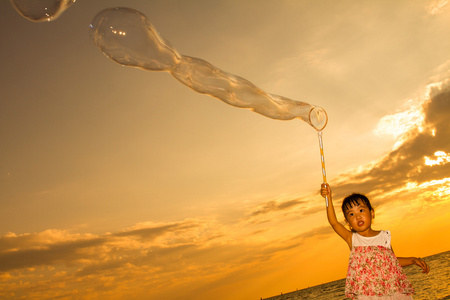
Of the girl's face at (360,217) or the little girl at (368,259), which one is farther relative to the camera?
the girl's face at (360,217)

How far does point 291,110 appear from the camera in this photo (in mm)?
5793

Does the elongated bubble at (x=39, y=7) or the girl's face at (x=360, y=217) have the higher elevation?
the elongated bubble at (x=39, y=7)

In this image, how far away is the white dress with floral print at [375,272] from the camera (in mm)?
4227

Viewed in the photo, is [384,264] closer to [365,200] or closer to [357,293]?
[357,293]

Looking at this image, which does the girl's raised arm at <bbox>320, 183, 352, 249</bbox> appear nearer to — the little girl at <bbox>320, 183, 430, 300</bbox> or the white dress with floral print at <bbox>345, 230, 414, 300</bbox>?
the little girl at <bbox>320, 183, 430, 300</bbox>

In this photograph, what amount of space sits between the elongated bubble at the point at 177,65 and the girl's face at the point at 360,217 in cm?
145

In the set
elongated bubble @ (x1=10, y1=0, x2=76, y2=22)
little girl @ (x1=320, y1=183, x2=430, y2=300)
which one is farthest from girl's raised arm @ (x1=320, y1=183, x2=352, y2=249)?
elongated bubble @ (x1=10, y1=0, x2=76, y2=22)

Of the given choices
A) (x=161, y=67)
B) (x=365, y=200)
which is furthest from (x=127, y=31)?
(x=365, y=200)

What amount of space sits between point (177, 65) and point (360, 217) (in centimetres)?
315

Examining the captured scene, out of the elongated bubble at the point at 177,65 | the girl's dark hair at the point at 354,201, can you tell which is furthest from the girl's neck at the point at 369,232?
the elongated bubble at the point at 177,65

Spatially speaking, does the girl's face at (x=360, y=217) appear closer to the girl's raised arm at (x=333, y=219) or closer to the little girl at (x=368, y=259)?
the little girl at (x=368, y=259)

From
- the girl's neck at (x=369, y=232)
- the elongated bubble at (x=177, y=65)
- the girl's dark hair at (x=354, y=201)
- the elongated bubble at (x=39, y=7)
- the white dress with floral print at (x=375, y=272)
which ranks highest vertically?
the elongated bubble at (x=39, y=7)

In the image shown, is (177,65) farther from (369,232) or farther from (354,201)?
(369,232)

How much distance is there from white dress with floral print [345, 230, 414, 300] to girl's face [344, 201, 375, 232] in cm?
15
